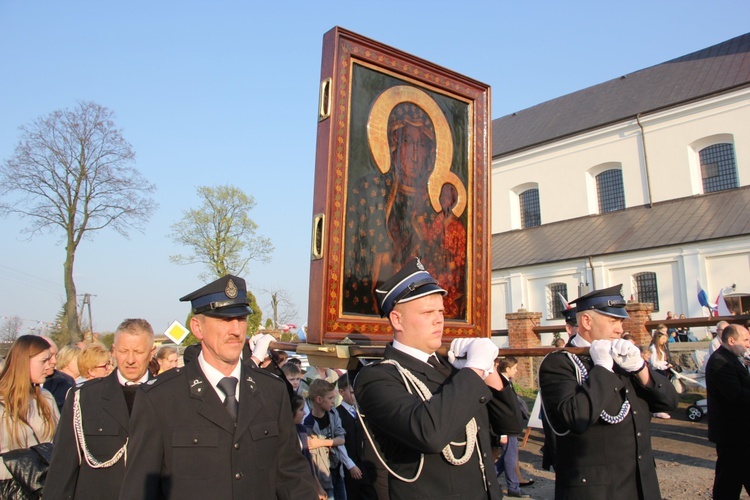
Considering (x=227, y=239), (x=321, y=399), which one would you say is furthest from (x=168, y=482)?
(x=227, y=239)

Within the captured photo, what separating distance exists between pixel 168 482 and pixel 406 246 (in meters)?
2.13

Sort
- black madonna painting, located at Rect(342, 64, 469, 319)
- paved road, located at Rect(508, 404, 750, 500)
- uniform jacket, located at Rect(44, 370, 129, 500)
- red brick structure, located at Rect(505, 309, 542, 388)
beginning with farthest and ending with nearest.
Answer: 1. red brick structure, located at Rect(505, 309, 542, 388)
2. paved road, located at Rect(508, 404, 750, 500)
3. black madonna painting, located at Rect(342, 64, 469, 319)
4. uniform jacket, located at Rect(44, 370, 129, 500)

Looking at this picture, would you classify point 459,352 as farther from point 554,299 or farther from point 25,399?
point 554,299

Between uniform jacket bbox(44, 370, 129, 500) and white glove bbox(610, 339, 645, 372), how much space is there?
272 cm

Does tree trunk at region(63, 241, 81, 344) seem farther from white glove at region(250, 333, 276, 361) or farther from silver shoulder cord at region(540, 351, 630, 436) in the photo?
silver shoulder cord at region(540, 351, 630, 436)

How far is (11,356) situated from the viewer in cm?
410

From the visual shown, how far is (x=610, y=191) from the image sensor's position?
98.1 ft

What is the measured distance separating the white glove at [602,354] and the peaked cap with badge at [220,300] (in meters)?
1.89

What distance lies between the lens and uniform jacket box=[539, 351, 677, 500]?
11.2 feet

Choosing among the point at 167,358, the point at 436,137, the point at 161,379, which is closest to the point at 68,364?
the point at 167,358

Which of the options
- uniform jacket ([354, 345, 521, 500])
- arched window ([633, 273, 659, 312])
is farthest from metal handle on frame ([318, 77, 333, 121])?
arched window ([633, 273, 659, 312])

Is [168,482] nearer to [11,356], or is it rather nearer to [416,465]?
[416,465]

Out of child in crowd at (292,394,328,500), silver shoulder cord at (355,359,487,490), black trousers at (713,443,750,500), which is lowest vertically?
black trousers at (713,443,750,500)

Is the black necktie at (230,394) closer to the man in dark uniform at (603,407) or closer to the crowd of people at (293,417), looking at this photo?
the crowd of people at (293,417)
